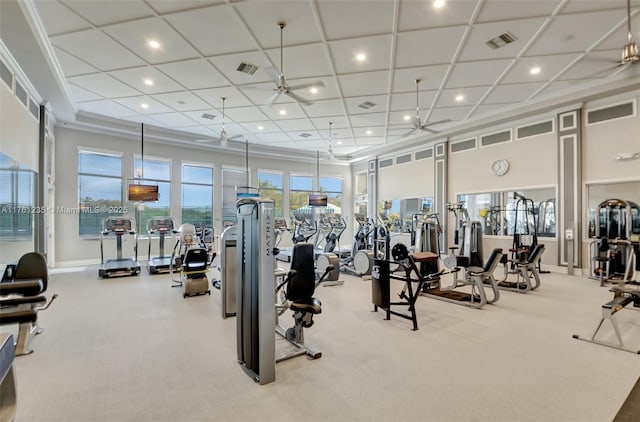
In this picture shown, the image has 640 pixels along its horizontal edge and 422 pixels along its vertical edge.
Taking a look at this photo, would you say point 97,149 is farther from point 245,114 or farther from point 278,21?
point 278,21

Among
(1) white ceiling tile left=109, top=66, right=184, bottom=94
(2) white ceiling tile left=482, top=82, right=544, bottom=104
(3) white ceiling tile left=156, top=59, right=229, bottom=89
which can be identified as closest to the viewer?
(3) white ceiling tile left=156, top=59, right=229, bottom=89

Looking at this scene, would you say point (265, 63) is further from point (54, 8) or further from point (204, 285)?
point (204, 285)

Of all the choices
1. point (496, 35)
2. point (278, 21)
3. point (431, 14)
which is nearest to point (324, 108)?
point (278, 21)

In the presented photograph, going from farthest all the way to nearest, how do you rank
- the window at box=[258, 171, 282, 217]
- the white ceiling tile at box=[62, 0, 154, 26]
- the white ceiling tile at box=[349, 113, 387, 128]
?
the window at box=[258, 171, 282, 217]
the white ceiling tile at box=[349, 113, 387, 128]
the white ceiling tile at box=[62, 0, 154, 26]

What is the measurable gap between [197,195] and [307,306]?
9.73 meters

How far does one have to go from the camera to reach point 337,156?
14.4m

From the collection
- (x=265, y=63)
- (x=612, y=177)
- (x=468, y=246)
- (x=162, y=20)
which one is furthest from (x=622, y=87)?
(x=162, y=20)

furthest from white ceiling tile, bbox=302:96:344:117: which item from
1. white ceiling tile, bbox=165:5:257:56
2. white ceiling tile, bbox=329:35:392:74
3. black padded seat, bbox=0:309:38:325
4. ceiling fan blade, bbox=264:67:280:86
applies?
black padded seat, bbox=0:309:38:325

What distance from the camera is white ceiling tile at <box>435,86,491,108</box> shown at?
23.4 feet

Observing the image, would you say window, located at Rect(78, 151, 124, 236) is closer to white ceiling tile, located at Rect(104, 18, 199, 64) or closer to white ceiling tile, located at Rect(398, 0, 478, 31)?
white ceiling tile, located at Rect(104, 18, 199, 64)

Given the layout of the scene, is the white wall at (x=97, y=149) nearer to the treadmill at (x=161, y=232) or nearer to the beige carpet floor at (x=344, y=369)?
the treadmill at (x=161, y=232)

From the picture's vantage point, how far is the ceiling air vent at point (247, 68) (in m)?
5.90

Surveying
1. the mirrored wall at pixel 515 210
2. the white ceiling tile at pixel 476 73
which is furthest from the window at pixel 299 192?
the white ceiling tile at pixel 476 73

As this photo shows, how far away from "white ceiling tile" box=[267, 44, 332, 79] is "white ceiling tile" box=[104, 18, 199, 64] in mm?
1504
